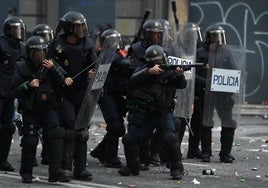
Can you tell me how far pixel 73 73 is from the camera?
11328mm

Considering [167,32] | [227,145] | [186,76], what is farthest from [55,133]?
[227,145]

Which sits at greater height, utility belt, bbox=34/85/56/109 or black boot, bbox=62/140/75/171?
utility belt, bbox=34/85/56/109

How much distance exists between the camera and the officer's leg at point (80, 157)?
11219mm

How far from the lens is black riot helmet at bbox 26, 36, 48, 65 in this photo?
10984 mm

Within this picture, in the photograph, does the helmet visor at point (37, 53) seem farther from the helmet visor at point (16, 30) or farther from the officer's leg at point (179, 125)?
the officer's leg at point (179, 125)

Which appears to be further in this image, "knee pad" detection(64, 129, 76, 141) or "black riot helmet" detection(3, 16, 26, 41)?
"black riot helmet" detection(3, 16, 26, 41)

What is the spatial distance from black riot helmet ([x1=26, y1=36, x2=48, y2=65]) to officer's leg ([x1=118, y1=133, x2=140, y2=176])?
53.8 inches

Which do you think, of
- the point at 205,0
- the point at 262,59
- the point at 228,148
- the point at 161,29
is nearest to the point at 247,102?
the point at 262,59

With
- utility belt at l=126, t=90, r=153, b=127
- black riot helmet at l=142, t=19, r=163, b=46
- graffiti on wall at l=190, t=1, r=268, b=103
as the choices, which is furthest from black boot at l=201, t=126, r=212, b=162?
graffiti on wall at l=190, t=1, r=268, b=103

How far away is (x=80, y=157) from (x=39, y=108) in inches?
29.3

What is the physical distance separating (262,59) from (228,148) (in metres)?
8.14

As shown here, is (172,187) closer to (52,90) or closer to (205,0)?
(52,90)

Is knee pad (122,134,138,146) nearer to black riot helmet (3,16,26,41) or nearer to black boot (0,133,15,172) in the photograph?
black boot (0,133,15,172)

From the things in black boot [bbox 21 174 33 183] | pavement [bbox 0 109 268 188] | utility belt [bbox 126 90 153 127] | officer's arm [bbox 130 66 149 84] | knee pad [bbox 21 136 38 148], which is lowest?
pavement [bbox 0 109 268 188]
